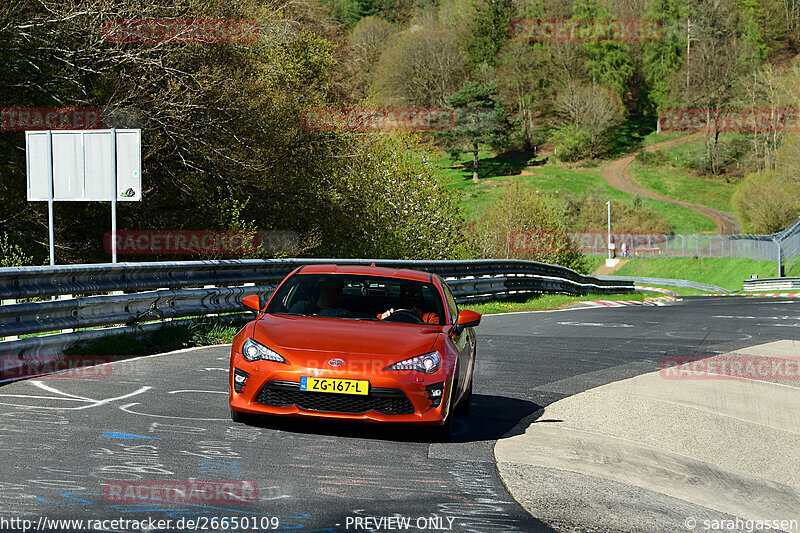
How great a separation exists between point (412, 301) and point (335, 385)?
6.13 ft

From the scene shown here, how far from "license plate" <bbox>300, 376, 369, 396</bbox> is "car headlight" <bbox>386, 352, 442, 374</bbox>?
10.1 inches

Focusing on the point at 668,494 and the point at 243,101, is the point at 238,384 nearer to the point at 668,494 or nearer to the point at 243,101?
the point at 668,494

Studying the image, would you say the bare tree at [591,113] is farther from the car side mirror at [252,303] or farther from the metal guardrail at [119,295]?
the car side mirror at [252,303]

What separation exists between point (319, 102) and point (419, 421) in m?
27.9

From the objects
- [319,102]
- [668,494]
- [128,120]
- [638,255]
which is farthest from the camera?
[638,255]

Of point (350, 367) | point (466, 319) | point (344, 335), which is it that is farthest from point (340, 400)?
point (466, 319)

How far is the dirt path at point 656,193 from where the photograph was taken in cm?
9081

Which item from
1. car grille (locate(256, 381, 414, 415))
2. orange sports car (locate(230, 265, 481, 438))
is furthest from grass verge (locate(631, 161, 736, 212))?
car grille (locate(256, 381, 414, 415))

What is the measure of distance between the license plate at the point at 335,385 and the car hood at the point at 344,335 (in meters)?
0.27

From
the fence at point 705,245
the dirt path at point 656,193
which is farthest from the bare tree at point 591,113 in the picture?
the fence at point 705,245

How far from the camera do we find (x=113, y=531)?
14.0ft

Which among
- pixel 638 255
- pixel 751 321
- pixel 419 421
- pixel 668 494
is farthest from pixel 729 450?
pixel 638 255

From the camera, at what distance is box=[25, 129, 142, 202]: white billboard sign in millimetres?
12906

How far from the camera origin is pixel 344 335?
7191mm
